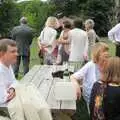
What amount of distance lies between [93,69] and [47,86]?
0.68 m

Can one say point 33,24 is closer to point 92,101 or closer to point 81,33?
point 81,33

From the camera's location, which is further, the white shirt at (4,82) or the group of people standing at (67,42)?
the group of people standing at (67,42)

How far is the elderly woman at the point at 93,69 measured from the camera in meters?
5.93

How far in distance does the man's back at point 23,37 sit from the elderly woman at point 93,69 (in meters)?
5.53

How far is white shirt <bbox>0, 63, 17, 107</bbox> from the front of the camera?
178 inches

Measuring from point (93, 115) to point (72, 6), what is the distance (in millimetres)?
32662

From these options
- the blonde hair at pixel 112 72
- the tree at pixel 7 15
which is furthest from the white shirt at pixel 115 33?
the tree at pixel 7 15

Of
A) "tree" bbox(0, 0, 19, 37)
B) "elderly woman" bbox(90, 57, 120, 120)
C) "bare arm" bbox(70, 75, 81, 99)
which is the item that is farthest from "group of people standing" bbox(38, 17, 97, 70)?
"tree" bbox(0, 0, 19, 37)

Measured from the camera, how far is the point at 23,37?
1176cm

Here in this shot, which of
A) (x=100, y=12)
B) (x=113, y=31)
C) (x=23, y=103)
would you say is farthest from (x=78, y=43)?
(x=100, y=12)

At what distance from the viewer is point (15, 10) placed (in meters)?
28.8

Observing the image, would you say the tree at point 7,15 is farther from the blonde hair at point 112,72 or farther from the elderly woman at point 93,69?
the blonde hair at point 112,72

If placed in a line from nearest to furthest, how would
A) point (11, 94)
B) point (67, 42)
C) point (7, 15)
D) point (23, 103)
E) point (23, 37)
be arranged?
point (23, 103) → point (11, 94) → point (67, 42) → point (23, 37) → point (7, 15)

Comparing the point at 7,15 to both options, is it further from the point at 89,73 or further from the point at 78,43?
the point at 89,73
